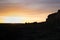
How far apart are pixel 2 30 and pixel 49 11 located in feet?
2.23

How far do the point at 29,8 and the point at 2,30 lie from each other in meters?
0.55

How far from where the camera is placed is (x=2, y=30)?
1245 millimetres

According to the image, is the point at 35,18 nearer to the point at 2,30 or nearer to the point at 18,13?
the point at 18,13

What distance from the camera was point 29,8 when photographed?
1708 millimetres

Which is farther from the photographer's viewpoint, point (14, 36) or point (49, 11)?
point (49, 11)

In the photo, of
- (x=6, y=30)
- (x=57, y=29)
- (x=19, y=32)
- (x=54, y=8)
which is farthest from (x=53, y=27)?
(x=54, y=8)

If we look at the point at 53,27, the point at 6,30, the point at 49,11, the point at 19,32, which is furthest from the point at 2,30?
the point at 49,11

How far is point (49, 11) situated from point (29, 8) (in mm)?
227

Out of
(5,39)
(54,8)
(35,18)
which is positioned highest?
(54,8)

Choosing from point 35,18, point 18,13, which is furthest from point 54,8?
point 18,13

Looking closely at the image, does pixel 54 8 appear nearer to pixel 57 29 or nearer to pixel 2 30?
pixel 57 29

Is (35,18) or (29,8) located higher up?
(29,8)

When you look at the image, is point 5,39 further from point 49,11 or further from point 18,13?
point 49,11

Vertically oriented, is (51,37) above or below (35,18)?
below
